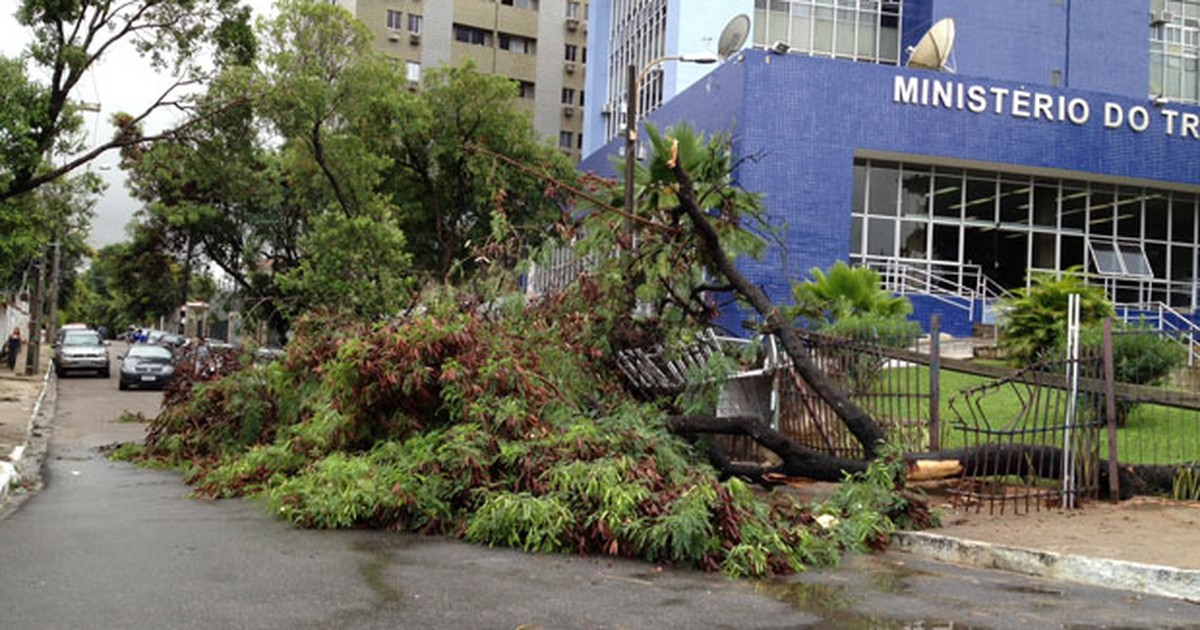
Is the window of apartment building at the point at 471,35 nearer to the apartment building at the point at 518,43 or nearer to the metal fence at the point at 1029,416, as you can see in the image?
the apartment building at the point at 518,43

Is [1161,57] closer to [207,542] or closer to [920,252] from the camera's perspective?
[920,252]

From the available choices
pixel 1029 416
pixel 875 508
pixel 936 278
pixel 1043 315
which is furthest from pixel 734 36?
pixel 875 508

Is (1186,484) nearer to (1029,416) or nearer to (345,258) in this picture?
(1029,416)

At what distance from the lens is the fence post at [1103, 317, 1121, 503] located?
9273 mm

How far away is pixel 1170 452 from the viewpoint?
1146 centimetres

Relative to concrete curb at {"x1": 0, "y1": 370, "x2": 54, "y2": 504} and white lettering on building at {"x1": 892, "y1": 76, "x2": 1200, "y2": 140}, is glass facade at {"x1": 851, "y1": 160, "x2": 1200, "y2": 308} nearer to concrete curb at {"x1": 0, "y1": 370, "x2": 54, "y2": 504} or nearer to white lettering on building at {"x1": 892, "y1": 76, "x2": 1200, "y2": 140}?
white lettering on building at {"x1": 892, "y1": 76, "x2": 1200, "y2": 140}

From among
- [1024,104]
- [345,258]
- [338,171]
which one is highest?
[1024,104]

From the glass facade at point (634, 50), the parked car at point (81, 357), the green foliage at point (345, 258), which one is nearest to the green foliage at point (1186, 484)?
the green foliage at point (345, 258)

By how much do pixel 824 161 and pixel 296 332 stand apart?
49.5 feet

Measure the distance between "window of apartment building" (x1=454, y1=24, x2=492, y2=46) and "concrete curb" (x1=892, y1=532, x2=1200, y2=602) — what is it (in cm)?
5202

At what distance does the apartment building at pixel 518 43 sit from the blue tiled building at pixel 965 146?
88.4ft

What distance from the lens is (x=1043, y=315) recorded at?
16469 mm

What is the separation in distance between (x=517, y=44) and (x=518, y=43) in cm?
11

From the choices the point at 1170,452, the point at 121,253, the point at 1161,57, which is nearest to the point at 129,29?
the point at 1170,452
